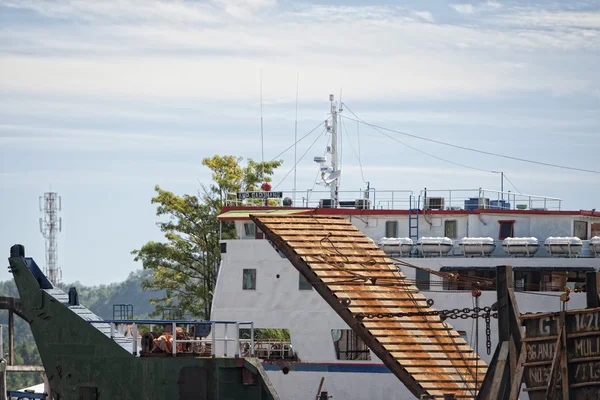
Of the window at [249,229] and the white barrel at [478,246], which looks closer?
the white barrel at [478,246]

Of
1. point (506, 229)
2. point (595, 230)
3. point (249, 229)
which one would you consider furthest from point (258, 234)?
A: point (595, 230)

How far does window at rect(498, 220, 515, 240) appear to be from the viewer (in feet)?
134

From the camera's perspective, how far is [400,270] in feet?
129

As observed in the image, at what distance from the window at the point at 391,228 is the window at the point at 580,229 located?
6.20 m

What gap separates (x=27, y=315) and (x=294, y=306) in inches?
494

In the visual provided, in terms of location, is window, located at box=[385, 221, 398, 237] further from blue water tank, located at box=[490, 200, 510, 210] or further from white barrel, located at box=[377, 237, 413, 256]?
blue water tank, located at box=[490, 200, 510, 210]

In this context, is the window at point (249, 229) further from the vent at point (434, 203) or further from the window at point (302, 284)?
the vent at point (434, 203)

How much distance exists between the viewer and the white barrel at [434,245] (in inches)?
1558

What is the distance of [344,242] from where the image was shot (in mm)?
33469

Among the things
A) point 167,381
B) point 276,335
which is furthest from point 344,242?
point 276,335

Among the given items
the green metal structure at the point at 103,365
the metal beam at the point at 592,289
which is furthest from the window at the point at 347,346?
the metal beam at the point at 592,289

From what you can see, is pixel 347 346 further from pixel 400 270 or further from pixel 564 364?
pixel 564 364

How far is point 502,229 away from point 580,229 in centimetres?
296

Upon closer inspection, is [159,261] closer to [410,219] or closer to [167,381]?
[410,219]
